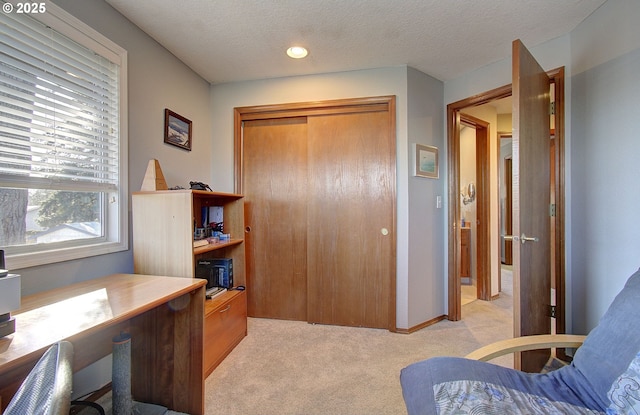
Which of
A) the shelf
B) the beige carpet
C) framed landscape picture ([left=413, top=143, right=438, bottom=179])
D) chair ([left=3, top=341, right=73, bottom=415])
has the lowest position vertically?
the beige carpet

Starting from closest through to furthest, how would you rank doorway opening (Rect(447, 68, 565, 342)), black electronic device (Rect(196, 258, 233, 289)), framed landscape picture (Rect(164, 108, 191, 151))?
doorway opening (Rect(447, 68, 565, 342))
framed landscape picture (Rect(164, 108, 191, 151))
black electronic device (Rect(196, 258, 233, 289))

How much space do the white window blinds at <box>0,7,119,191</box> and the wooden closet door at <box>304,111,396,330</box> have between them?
1.56 m

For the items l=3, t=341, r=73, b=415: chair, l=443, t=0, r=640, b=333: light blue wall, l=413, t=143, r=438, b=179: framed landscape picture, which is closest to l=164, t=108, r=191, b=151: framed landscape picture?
l=3, t=341, r=73, b=415: chair

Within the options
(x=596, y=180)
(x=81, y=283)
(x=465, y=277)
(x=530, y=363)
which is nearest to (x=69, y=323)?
(x=81, y=283)

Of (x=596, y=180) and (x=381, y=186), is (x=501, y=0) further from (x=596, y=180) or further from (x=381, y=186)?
(x=381, y=186)

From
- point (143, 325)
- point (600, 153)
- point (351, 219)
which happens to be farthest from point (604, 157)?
point (143, 325)

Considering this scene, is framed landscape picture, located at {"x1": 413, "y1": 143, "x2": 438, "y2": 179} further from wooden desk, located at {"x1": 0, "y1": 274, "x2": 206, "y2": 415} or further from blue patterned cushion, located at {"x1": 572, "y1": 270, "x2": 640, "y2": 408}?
wooden desk, located at {"x1": 0, "y1": 274, "x2": 206, "y2": 415}

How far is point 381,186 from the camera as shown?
2.58m

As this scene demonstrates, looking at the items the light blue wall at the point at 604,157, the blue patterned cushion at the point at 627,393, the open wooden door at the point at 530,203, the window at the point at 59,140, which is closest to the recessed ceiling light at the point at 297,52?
the window at the point at 59,140

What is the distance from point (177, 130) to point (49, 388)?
216cm

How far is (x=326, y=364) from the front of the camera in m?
2.03

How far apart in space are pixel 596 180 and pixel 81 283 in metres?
3.12

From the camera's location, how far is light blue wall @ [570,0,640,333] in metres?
1.60

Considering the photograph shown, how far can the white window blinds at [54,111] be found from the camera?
1.32 meters
